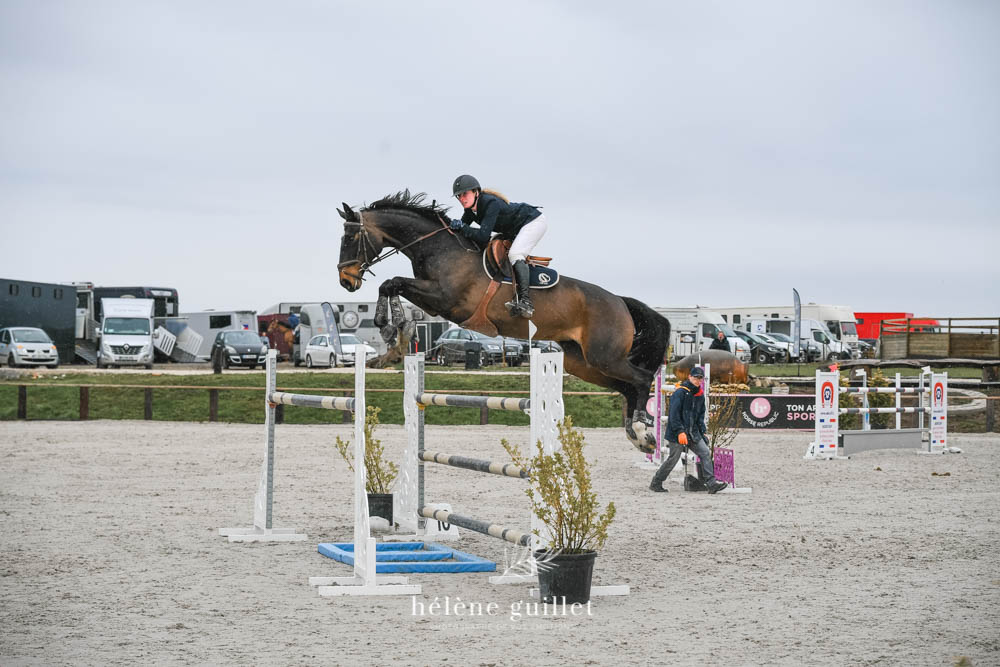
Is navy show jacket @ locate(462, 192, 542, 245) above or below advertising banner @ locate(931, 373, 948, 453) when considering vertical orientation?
above

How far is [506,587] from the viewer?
18.6 feet

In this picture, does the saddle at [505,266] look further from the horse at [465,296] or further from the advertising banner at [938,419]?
the advertising banner at [938,419]

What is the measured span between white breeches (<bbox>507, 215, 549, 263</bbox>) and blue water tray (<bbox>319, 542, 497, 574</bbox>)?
73.9 inches

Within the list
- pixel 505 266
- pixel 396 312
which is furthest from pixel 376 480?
pixel 505 266

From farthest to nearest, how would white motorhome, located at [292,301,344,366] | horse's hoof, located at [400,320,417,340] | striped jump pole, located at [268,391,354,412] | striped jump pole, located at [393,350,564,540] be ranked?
white motorhome, located at [292,301,344,366] → horse's hoof, located at [400,320,417,340] → striped jump pole, located at [268,391,354,412] → striped jump pole, located at [393,350,564,540]

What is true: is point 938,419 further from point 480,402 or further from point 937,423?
point 480,402

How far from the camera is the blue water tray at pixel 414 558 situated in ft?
19.6

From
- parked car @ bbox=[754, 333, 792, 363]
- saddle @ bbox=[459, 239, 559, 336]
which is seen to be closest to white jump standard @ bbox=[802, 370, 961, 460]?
saddle @ bbox=[459, 239, 559, 336]

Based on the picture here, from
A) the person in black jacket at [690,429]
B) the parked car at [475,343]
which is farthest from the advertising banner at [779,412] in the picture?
the parked car at [475,343]

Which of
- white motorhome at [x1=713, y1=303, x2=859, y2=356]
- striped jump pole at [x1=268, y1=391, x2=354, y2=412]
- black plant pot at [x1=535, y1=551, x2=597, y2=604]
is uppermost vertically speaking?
white motorhome at [x1=713, y1=303, x2=859, y2=356]

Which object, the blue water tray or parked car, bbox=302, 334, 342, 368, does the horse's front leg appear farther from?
parked car, bbox=302, 334, 342, 368

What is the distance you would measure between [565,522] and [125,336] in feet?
87.6

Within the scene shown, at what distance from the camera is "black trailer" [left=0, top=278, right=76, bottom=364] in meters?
31.1

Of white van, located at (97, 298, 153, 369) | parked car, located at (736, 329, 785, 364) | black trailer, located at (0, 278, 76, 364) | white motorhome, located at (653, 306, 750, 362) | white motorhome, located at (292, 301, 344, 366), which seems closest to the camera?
white van, located at (97, 298, 153, 369)
